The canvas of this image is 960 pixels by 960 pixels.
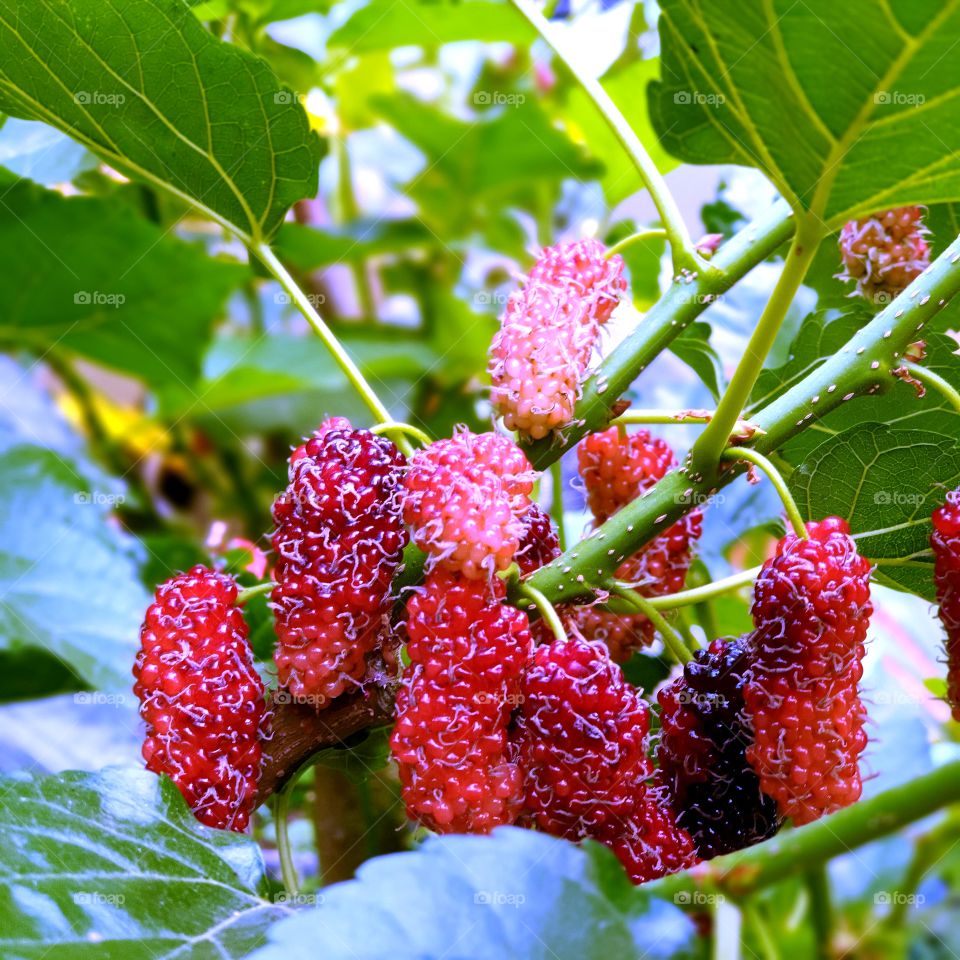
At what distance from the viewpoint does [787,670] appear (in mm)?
358

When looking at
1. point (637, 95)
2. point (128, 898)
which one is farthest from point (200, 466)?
point (128, 898)

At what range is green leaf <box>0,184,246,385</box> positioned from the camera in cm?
90

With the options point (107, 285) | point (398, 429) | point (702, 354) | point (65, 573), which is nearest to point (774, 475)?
point (398, 429)

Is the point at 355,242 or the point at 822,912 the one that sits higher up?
the point at 355,242

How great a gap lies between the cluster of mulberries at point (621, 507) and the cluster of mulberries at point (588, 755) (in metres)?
0.12

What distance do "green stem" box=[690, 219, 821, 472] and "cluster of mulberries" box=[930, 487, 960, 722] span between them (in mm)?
87

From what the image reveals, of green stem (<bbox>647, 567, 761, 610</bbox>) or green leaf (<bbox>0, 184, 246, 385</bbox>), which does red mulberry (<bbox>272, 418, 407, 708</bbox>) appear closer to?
green stem (<bbox>647, 567, 761, 610</bbox>)

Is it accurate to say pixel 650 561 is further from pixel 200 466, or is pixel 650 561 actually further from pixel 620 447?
pixel 200 466

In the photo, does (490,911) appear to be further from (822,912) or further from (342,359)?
(822,912)

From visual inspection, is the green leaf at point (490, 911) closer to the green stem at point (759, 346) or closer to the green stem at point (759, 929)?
the green stem at point (759, 929)

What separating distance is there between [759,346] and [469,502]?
0.12 metres

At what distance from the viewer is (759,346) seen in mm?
373

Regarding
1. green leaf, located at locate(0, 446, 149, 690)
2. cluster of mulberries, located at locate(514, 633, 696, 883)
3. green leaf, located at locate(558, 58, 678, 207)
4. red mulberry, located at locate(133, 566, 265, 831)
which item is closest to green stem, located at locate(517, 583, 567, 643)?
cluster of mulberries, located at locate(514, 633, 696, 883)

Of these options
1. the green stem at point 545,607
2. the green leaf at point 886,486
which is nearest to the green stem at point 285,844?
the green stem at point 545,607
